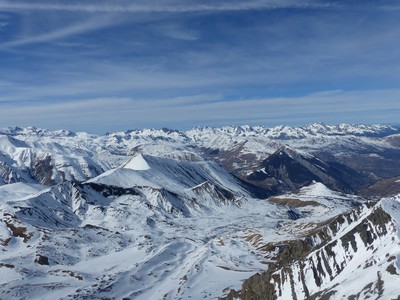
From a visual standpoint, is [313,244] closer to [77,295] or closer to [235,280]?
[235,280]

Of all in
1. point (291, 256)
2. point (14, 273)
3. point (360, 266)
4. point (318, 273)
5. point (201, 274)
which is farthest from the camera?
point (201, 274)

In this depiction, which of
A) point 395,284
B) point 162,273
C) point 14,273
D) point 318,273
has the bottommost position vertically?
point 162,273

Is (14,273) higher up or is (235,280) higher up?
(14,273)

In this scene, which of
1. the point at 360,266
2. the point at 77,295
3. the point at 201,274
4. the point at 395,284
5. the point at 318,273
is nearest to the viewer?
the point at 395,284

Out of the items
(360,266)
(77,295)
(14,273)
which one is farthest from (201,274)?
(360,266)

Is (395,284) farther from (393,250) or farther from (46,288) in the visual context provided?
(46,288)

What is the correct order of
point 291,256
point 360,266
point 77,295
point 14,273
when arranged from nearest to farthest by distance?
1. point 360,266
2. point 291,256
3. point 77,295
4. point 14,273

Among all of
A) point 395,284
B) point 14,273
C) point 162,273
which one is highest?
point 395,284

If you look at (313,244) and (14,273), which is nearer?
(313,244)

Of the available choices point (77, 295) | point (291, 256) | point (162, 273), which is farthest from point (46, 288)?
point (291, 256)
